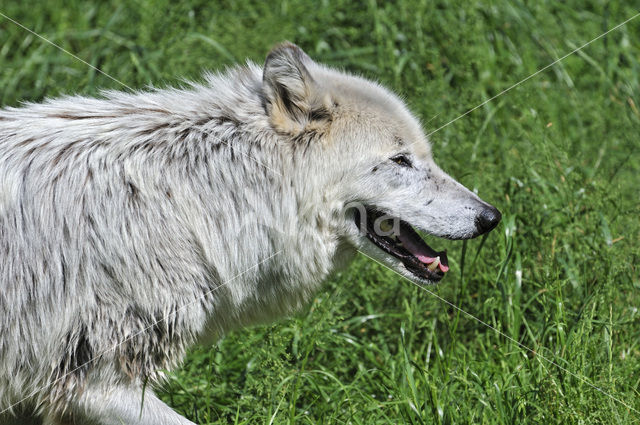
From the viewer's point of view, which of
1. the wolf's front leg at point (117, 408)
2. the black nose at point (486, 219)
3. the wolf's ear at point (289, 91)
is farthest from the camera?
the black nose at point (486, 219)

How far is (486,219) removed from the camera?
368cm

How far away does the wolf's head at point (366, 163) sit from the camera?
3.57 m

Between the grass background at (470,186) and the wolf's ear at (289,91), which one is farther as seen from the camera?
the grass background at (470,186)

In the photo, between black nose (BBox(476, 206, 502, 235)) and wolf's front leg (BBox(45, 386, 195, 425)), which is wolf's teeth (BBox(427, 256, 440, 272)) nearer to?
black nose (BBox(476, 206, 502, 235))

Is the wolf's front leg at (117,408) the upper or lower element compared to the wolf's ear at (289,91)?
lower

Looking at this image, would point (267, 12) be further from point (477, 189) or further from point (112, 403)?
point (112, 403)

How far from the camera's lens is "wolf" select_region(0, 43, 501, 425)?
3.21 m

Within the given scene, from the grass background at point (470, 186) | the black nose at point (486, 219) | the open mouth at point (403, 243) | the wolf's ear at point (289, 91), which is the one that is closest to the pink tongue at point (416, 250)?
the open mouth at point (403, 243)

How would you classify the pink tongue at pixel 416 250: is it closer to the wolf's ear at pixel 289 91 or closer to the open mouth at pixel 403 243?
the open mouth at pixel 403 243

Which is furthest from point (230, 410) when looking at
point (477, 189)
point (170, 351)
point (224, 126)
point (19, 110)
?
point (477, 189)

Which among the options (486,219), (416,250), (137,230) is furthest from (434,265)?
(137,230)

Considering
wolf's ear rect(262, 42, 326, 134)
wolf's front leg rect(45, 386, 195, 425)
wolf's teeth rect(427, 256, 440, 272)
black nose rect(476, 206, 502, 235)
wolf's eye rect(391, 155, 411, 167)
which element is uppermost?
wolf's ear rect(262, 42, 326, 134)

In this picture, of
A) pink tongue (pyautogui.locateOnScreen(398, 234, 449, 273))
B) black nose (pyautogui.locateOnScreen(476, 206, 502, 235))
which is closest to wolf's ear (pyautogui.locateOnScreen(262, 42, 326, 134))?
pink tongue (pyautogui.locateOnScreen(398, 234, 449, 273))

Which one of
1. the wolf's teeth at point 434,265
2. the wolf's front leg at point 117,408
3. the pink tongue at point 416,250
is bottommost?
the wolf's front leg at point 117,408
